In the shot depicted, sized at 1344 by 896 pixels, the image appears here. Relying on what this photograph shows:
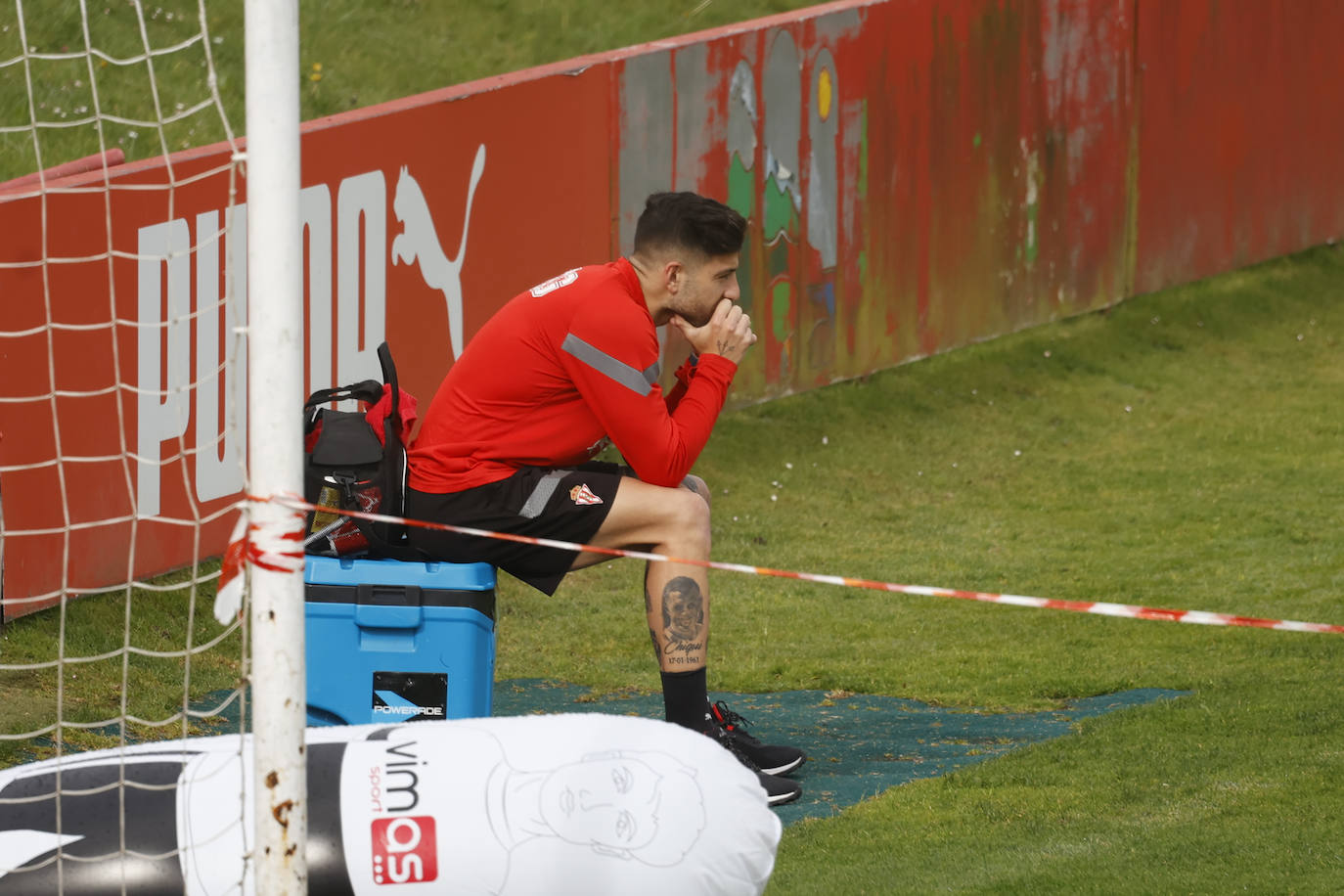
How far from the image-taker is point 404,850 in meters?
3.37

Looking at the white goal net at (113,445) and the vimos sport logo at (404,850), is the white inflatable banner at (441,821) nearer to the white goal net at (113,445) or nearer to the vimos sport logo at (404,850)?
the vimos sport logo at (404,850)

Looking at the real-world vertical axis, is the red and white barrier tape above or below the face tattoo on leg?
above

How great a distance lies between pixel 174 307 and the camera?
21.5 ft

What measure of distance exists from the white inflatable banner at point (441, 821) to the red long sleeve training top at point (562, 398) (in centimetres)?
131

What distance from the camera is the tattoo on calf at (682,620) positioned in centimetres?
471

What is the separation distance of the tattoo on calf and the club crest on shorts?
0.93ft

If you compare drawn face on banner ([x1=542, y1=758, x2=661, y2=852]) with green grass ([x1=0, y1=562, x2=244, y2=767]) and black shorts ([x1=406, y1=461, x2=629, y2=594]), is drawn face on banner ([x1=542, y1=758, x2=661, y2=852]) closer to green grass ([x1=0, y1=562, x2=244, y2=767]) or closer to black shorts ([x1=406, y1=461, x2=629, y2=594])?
black shorts ([x1=406, y1=461, x2=629, y2=594])

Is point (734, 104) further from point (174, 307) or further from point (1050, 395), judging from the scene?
point (174, 307)

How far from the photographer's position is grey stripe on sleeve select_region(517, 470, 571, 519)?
15.6ft

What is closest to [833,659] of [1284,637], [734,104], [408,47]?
[1284,637]

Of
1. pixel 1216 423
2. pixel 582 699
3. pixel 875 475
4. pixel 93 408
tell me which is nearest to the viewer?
pixel 582 699

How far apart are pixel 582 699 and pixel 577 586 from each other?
153cm

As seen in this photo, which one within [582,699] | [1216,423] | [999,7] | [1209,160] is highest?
[999,7]

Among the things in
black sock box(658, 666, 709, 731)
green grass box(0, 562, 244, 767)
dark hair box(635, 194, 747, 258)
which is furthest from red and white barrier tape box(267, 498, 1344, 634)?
green grass box(0, 562, 244, 767)
